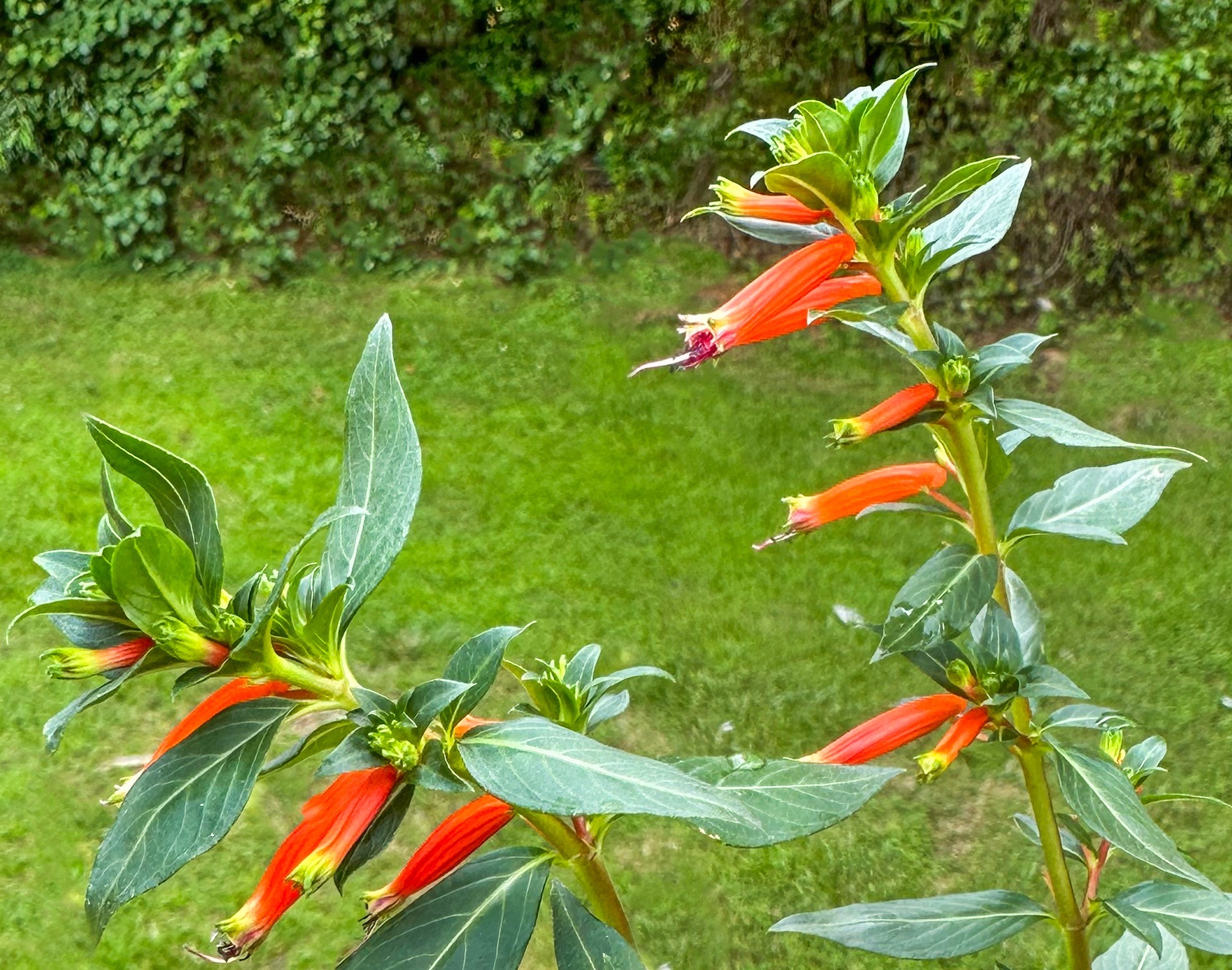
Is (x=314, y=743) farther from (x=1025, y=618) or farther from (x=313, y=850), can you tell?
(x=1025, y=618)

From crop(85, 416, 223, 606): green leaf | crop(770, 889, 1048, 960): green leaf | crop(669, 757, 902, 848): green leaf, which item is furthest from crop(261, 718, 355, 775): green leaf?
crop(770, 889, 1048, 960): green leaf

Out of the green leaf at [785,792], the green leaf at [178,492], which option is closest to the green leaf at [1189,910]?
the green leaf at [785,792]

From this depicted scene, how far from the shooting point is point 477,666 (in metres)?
0.72

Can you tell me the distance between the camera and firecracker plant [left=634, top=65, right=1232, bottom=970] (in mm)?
839

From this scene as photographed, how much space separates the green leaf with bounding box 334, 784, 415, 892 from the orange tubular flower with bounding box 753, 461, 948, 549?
1.41 feet

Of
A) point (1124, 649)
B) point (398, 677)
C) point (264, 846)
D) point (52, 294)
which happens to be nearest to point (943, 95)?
point (1124, 649)

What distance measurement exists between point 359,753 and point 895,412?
47 cm

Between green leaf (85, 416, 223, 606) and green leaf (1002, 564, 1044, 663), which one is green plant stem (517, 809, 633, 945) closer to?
green leaf (85, 416, 223, 606)

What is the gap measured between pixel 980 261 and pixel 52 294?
341cm

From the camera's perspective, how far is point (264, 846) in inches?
98.7

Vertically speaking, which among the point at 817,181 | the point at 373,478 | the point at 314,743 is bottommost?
the point at 314,743

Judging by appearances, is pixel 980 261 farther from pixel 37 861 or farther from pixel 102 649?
pixel 102 649

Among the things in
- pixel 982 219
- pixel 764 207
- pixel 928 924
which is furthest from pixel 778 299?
pixel 928 924

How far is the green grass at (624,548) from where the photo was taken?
7.88 ft
